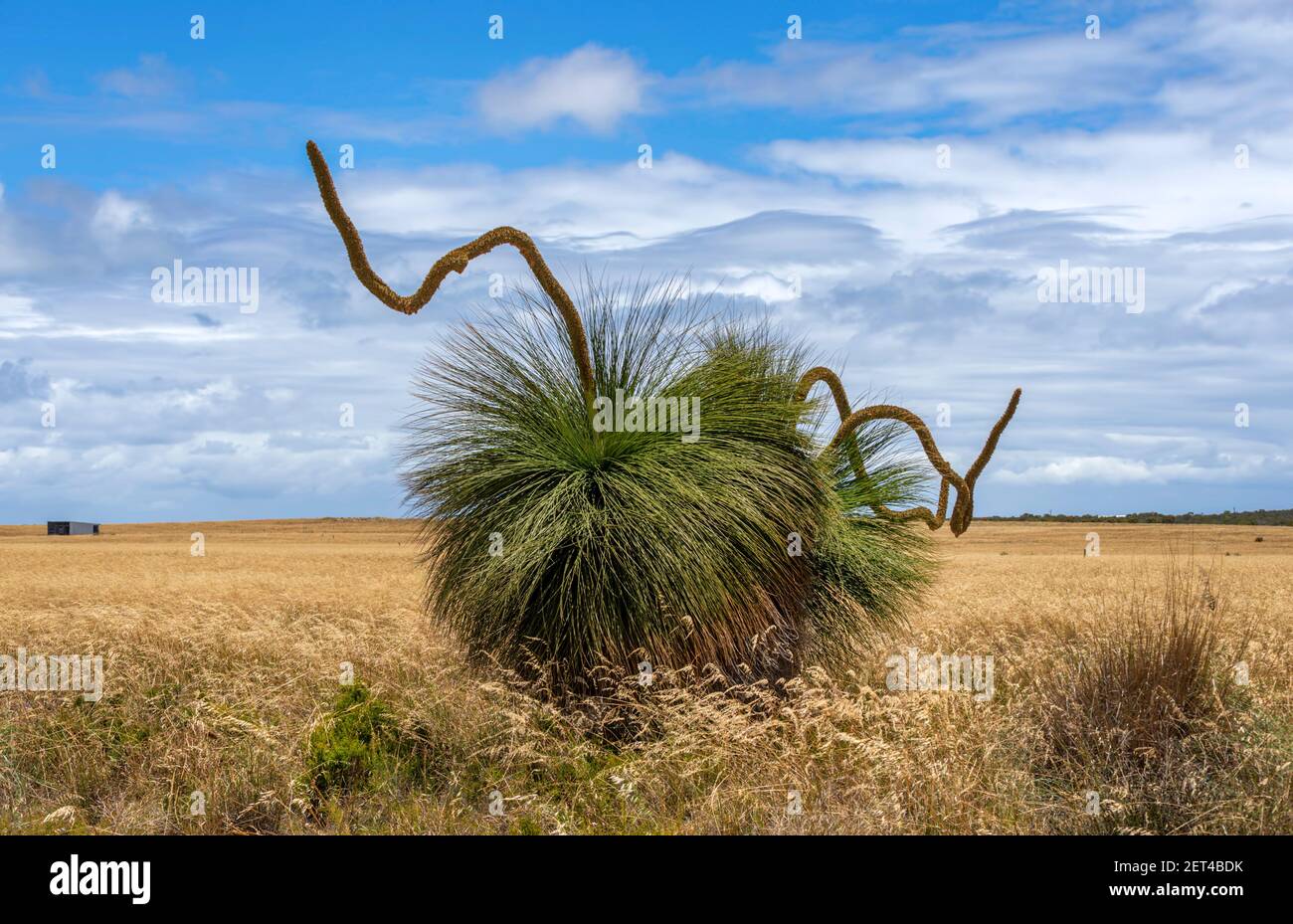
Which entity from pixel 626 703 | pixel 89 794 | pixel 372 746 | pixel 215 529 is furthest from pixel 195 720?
pixel 215 529

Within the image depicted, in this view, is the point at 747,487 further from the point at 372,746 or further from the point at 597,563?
the point at 372,746

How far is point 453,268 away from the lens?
741 cm

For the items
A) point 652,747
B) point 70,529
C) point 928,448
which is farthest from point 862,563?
point 70,529

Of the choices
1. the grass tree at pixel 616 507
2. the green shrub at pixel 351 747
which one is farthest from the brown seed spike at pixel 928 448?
the green shrub at pixel 351 747

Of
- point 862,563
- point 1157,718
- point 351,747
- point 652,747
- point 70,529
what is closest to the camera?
point 652,747

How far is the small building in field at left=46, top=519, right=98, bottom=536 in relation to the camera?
7131cm

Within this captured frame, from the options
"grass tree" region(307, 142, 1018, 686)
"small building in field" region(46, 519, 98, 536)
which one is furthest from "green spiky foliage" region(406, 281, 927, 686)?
"small building in field" region(46, 519, 98, 536)

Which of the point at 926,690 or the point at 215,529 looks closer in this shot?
the point at 926,690

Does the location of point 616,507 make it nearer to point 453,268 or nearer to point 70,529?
point 453,268

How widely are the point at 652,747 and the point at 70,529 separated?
77.6m

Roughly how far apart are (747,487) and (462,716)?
9.56 feet

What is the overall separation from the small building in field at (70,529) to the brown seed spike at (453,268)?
73.3 meters

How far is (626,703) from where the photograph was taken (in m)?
7.71

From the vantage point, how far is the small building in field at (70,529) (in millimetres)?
71312
